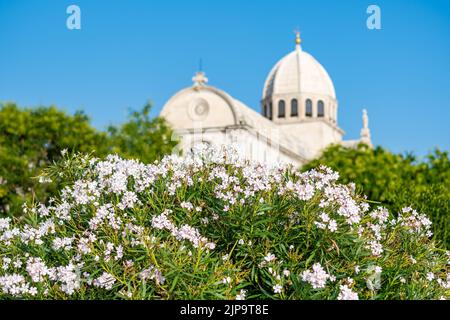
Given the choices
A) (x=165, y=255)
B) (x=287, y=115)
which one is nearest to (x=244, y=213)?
(x=165, y=255)

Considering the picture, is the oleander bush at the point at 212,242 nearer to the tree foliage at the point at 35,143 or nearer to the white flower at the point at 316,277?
the white flower at the point at 316,277

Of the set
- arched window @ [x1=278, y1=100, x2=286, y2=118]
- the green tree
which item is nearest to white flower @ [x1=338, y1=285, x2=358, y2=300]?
the green tree

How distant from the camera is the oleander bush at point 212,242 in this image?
6.48 m

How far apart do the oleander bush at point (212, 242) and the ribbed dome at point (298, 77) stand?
2474 inches

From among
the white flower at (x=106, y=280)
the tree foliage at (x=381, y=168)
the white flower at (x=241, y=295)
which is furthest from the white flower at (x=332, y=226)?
the tree foliage at (x=381, y=168)

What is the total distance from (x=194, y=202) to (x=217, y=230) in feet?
1.78

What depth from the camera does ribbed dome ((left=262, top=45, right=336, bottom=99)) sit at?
70312 millimetres

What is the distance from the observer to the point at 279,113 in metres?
70.5

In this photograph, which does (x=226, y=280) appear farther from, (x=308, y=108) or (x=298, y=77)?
(x=308, y=108)

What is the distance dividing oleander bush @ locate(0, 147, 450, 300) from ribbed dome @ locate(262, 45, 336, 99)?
6285 cm

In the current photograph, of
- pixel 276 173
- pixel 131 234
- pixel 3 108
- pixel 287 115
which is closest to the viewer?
pixel 131 234

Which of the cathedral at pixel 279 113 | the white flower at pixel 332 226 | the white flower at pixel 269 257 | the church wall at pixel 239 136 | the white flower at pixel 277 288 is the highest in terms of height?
the cathedral at pixel 279 113

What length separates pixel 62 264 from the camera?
7.05 meters

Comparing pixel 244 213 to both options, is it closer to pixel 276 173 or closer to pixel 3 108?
pixel 276 173
